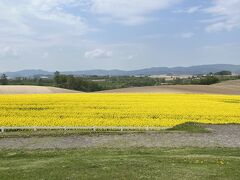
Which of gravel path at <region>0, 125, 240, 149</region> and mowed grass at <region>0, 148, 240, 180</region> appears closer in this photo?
mowed grass at <region>0, 148, 240, 180</region>

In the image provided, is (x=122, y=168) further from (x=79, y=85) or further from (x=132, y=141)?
(x=79, y=85)

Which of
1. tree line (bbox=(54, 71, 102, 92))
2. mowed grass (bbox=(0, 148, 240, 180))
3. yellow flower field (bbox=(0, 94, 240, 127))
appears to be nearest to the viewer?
mowed grass (bbox=(0, 148, 240, 180))

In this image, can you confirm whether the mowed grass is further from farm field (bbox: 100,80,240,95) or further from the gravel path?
farm field (bbox: 100,80,240,95)

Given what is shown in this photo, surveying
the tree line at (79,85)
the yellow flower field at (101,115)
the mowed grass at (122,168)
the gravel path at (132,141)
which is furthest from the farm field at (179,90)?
the mowed grass at (122,168)

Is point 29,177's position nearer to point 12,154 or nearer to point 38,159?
point 38,159

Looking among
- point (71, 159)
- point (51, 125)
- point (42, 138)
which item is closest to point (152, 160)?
point (71, 159)

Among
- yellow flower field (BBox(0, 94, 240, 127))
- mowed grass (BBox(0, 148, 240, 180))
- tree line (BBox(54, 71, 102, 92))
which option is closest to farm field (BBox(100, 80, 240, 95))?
yellow flower field (BBox(0, 94, 240, 127))

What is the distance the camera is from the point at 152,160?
16.6 metres

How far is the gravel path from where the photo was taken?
77.2 ft

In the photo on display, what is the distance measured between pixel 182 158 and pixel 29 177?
6271 mm

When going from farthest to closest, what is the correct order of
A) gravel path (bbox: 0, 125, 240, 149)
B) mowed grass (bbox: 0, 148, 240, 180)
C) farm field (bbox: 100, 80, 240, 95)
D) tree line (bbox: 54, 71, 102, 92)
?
tree line (bbox: 54, 71, 102, 92) → farm field (bbox: 100, 80, 240, 95) → gravel path (bbox: 0, 125, 240, 149) → mowed grass (bbox: 0, 148, 240, 180)

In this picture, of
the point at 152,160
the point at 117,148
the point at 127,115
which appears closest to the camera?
the point at 152,160

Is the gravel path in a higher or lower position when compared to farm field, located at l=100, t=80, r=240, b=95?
lower

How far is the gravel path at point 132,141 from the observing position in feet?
77.2
